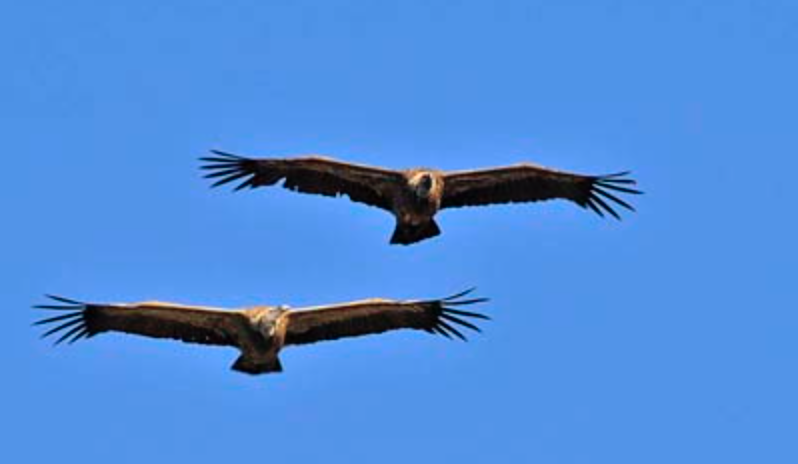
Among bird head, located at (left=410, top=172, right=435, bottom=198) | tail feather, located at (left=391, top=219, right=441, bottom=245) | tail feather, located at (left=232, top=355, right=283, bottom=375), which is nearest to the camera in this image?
tail feather, located at (left=232, top=355, right=283, bottom=375)

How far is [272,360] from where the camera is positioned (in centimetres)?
2234

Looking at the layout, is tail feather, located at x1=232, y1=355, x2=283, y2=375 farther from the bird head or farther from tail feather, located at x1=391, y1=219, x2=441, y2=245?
the bird head

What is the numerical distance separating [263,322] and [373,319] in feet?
4.97

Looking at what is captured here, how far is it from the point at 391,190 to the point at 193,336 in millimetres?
3468

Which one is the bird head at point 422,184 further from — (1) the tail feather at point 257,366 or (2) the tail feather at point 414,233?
(1) the tail feather at point 257,366

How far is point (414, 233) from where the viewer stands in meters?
23.5

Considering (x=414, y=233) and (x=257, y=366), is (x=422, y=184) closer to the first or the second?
(x=414, y=233)

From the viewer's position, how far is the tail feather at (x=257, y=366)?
73.4 feet

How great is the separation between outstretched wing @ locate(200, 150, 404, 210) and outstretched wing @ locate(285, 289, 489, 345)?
1.87 m

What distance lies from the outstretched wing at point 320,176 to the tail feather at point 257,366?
3.01m

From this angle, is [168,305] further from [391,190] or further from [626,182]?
[626,182]

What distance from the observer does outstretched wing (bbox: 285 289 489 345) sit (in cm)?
2266

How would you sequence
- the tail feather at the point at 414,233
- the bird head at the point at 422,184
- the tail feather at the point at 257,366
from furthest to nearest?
the tail feather at the point at 414,233 < the bird head at the point at 422,184 < the tail feather at the point at 257,366

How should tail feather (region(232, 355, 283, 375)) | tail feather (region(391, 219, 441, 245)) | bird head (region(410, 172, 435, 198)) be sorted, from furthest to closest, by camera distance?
tail feather (region(391, 219, 441, 245)) < bird head (region(410, 172, 435, 198)) < tail feather (region(232, 355, 283, 375))
